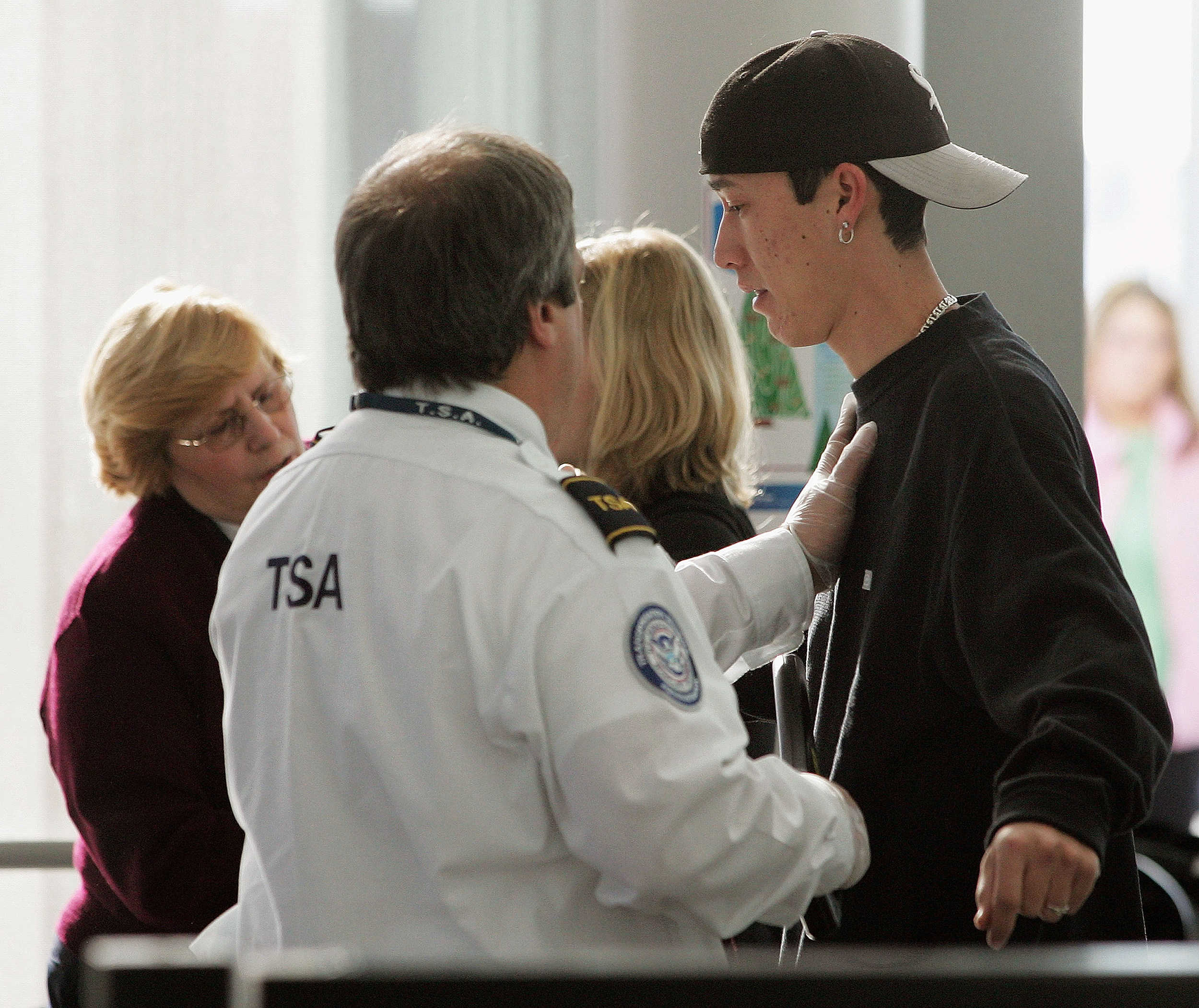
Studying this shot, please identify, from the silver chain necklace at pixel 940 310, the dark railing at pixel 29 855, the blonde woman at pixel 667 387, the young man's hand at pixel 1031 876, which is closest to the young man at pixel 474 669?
the young man's hand at pixel 1031 876

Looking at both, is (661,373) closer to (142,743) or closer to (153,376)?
(153,376)

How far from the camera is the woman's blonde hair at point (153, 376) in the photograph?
6.21 ft

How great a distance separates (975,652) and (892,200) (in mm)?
551

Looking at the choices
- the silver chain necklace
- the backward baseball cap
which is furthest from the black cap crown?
the silver chain necklace

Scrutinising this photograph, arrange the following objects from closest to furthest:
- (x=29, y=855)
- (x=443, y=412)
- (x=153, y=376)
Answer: (x=443, y=412)
(x=153, y=376)
(x=29, y=855)

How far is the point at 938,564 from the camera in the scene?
132cm

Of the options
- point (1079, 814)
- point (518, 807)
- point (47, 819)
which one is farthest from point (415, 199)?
point (47, 819)

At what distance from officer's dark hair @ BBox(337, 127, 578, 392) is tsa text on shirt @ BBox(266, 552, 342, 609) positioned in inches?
7.0

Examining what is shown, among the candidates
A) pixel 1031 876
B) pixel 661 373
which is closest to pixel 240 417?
pixel 661 373

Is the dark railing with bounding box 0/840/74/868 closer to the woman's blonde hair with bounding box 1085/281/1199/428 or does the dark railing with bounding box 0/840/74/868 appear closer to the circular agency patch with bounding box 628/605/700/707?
the circular agency patch with bounding box 628/605/700/707

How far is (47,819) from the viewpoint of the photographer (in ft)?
8.75

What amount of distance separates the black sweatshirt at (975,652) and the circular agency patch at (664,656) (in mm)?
316

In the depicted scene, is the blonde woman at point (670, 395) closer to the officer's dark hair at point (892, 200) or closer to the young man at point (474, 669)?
the officer's dark hair at point (892, 200)

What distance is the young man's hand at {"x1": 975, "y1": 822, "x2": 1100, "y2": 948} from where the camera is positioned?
1.08 m
